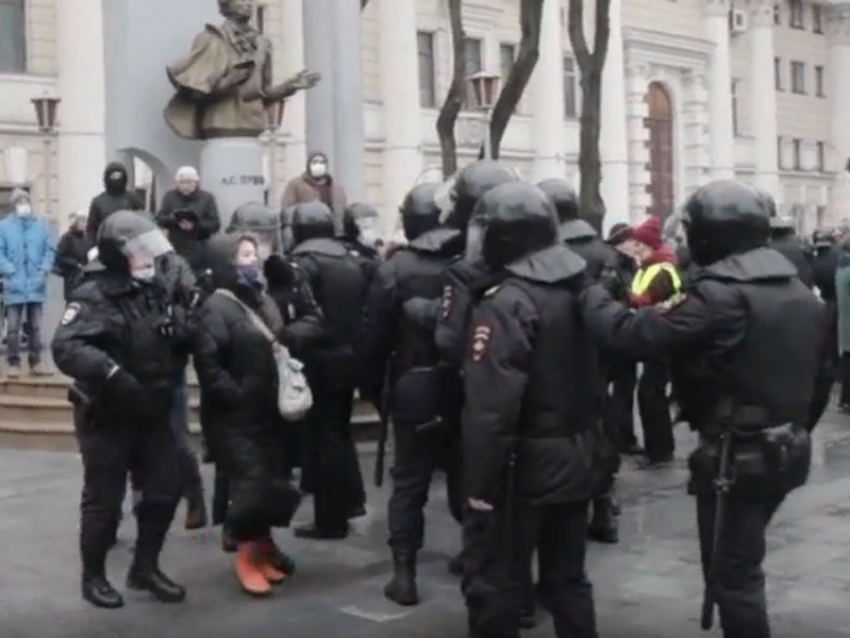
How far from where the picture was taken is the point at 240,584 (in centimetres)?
749

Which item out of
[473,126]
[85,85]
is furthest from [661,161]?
[85,85]

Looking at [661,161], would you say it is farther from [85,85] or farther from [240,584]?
[240,584]

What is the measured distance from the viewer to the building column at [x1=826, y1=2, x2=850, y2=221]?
48.6 metres

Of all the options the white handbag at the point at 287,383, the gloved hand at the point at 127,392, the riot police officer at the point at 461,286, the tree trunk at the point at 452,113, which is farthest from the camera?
the tree trunk at the point at 452,113

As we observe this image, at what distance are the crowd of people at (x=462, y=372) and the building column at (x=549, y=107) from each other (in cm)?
2624

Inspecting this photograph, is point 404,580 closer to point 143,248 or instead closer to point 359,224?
point 143,248

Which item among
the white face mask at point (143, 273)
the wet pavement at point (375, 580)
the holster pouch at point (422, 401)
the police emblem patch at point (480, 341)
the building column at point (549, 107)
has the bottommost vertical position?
the wet pavement at point (375, 580)

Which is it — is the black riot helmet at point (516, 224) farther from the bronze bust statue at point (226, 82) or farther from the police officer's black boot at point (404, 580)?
the bronze bust statue at point (226, 82)

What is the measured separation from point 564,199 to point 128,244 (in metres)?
2.28

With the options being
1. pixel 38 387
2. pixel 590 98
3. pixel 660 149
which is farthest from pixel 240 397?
pixel 660 149

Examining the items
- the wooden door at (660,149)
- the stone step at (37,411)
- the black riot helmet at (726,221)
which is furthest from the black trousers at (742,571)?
the wooden door at (660,149)

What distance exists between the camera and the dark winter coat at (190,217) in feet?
32.7

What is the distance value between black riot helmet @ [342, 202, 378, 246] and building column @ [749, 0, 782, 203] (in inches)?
1459

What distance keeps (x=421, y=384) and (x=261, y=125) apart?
701cm
